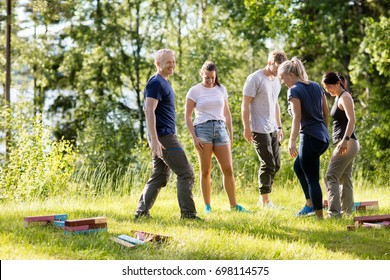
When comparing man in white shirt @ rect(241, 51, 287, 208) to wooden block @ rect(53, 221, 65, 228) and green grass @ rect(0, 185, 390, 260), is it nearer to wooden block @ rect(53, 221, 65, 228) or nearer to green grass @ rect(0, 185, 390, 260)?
green grass @ rect(0, 185, 390, 260)

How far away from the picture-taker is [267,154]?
24.8ft

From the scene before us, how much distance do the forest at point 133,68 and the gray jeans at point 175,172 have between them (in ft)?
12.3

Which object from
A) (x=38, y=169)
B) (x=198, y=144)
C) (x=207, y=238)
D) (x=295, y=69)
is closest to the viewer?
(x=207, y=238)

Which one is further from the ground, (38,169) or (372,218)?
(38,169)

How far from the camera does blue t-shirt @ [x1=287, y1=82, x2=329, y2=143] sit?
6406 mm

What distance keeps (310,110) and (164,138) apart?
1511 millimetres

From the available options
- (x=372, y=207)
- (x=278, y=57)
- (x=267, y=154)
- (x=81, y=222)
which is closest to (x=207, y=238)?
(x=81, y=222)

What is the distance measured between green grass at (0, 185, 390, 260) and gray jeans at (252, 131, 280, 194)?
42cm

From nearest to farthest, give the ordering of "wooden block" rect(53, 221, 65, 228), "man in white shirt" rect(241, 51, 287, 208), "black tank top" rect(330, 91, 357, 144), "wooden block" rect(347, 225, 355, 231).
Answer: "wooden block" rect(53, 221, 65, 228) < "wooden block" rect(347, 225, 355, 231) < "black tank top" rect(330, 91, 357, 144) < "man in white shirt" rect(241, 51, 287, 208)

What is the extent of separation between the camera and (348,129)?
6453 millimetres

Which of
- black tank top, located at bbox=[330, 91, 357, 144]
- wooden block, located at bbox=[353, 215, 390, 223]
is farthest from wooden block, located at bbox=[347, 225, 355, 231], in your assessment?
black tank top, located at bbox=[330, 91, 357, 144]

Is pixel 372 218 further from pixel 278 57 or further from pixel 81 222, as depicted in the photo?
pixel 81 222

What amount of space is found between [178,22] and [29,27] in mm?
6364

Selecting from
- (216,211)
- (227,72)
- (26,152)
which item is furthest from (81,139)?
(216,211)
